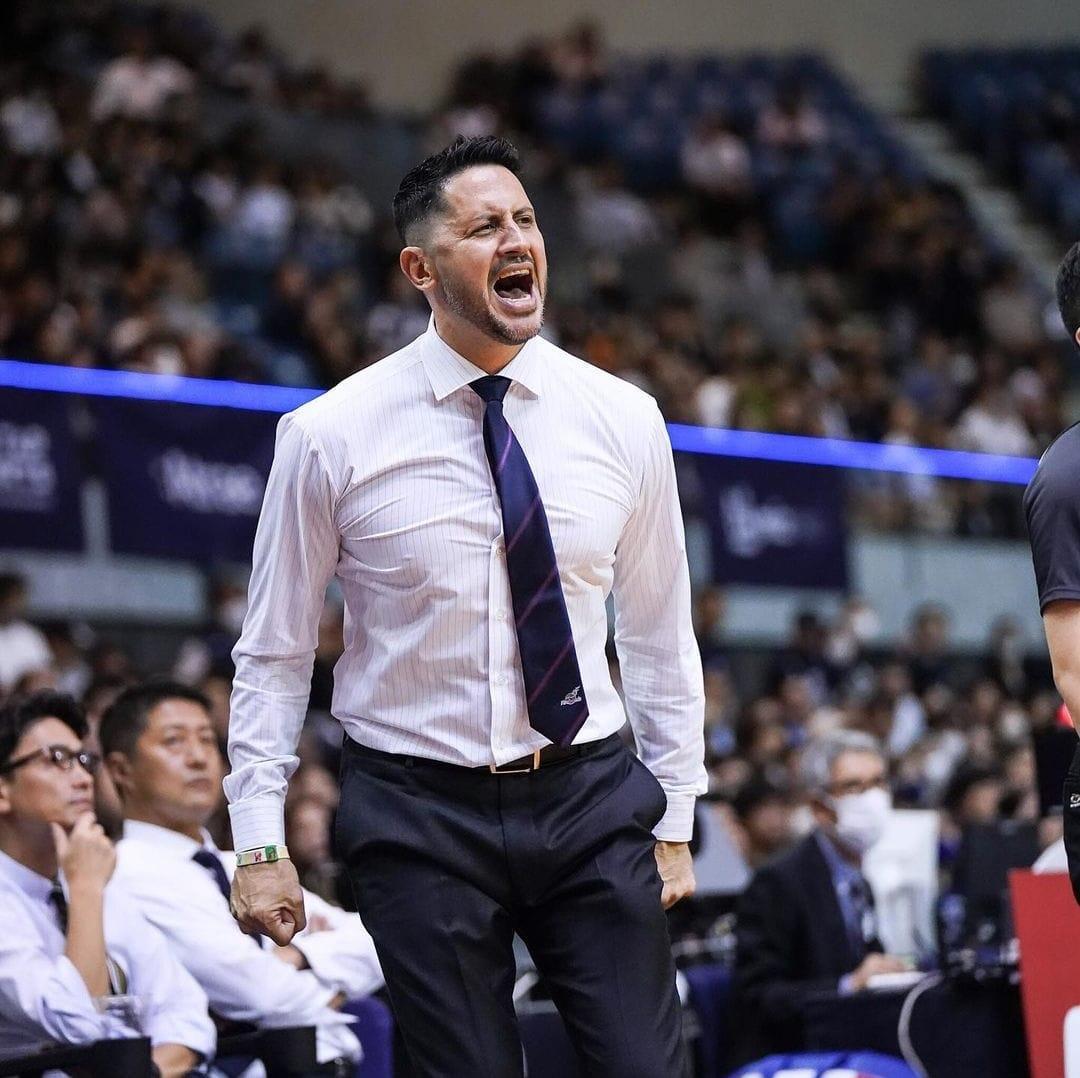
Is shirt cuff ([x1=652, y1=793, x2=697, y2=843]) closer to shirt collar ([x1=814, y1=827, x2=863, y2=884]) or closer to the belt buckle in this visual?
the belt buckle

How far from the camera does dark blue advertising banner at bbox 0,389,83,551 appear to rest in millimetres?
8016

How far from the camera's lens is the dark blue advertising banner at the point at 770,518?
1018 centimetres

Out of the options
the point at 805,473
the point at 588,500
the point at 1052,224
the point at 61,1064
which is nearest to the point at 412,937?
the point at 588,500

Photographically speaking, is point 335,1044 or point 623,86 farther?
point 623,86

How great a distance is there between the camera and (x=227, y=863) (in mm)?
4688

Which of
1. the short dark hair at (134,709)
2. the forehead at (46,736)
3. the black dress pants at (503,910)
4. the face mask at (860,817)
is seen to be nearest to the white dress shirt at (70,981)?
the forehead at (46,736)

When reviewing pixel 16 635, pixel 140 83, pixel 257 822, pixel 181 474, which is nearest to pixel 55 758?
pixel 257 822

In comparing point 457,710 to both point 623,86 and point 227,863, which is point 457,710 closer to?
point 227,863

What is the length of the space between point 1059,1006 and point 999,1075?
0.41 metres

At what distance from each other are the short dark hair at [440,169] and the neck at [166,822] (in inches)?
77.2

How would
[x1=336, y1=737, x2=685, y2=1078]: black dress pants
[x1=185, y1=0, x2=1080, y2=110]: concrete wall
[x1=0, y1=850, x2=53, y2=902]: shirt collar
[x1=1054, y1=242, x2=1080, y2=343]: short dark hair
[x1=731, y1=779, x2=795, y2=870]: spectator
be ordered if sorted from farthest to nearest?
[x1=185, y1=0, x2=1080, y2=110]: concrete wall, [x1=731, y1=779, x2=795, y2=870]: spectator, [x1=0, y1=850, x2=53, y2=902]: shirt collar, [x1=1054, y1=242, x2=1080, y2=343]: short dark hair, [x1=336, y1=737, x2=685, y2=1078]: black dress pants

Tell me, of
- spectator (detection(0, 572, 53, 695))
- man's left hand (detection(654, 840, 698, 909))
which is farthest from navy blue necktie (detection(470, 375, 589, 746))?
spectator (detection(0, 572, 53, 695))

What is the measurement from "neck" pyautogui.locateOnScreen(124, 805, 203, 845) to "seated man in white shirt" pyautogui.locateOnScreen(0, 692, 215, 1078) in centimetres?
30

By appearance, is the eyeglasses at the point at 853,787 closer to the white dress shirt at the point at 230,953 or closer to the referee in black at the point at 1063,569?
the white dress shirt at the point at 230,953
